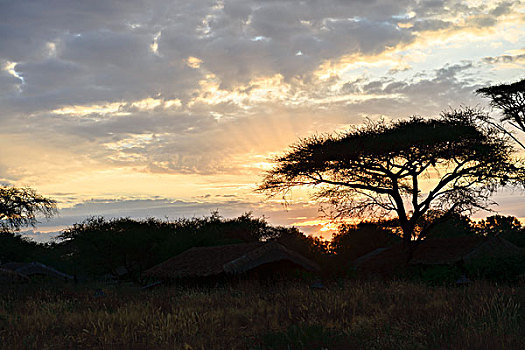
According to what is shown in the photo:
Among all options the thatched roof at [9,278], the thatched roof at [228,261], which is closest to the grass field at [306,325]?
the thatched roof at [228,261]

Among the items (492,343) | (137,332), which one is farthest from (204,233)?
(492,343)

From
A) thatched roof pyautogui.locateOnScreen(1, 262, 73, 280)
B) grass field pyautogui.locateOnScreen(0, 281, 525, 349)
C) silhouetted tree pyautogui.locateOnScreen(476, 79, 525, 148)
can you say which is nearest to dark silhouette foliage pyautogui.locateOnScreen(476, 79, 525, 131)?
silhouetted tree pyautogui.locateOnScreen(476, 79, 525, 148)

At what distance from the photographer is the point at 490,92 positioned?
34.6 m

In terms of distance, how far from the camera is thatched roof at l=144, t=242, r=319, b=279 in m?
27.8

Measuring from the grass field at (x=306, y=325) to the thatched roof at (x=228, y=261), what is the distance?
1467 centimetres

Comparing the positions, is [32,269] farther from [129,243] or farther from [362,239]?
[362,239]

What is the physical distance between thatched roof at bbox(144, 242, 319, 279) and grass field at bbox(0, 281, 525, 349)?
1467cm

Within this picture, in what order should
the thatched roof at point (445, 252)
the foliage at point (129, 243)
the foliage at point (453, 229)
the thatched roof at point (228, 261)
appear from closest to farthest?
the thatched roof at point (228, 261), the thatched roof at point (445, 252), the foliage at point (129, 243), the foliage at point (453, 229)

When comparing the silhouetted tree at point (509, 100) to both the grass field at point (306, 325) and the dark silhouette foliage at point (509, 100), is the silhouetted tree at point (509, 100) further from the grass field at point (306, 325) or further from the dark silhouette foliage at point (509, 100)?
the grass field at point (306, 325)

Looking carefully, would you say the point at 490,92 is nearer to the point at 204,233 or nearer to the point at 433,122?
the point at 433,122

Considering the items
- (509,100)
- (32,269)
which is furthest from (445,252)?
(32,269)

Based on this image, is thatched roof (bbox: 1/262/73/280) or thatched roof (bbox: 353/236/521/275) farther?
thatched roof (bbox: 1/262/73/280)

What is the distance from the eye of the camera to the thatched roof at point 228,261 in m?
27.8

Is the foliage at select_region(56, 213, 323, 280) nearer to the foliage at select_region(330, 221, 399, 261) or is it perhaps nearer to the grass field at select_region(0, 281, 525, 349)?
the foliage at select_region(330, 221, 399, 261)
